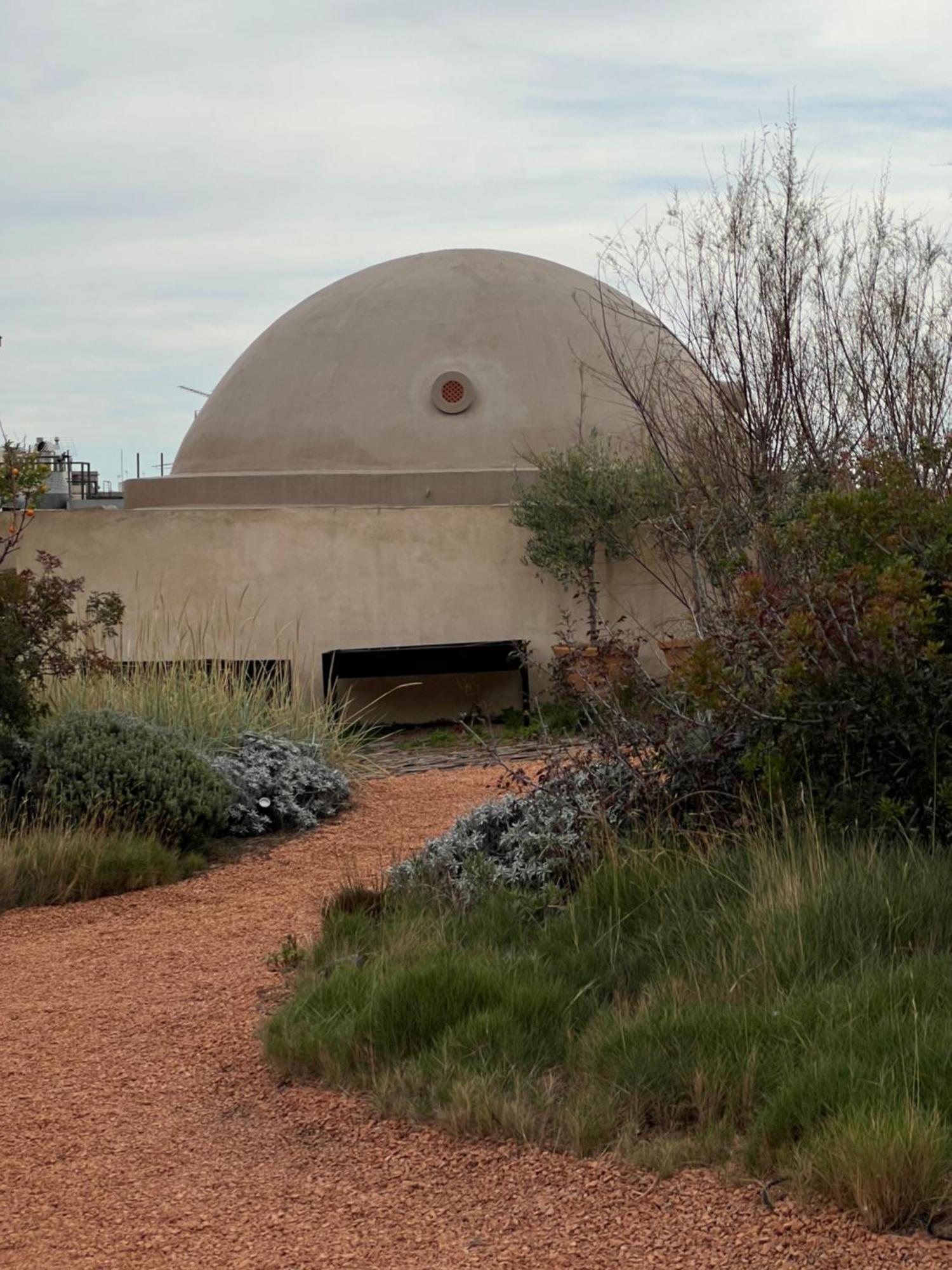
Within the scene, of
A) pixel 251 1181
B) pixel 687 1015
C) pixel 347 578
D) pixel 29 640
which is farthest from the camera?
pixel 347 578

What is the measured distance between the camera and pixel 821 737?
5.82 m

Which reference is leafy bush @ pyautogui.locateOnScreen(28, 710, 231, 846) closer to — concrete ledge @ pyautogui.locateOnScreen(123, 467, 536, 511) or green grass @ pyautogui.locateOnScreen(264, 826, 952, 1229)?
green grass @ pyautogui.locateOnScreen(264, 826, 952, 1229)

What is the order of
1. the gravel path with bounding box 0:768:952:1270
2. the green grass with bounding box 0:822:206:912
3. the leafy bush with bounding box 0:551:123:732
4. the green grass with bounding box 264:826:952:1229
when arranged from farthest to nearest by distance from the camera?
1. the leafy bush with bounding box 0:551:123:732
2. the green grass with bounding box 0:822:206:912
3. the green grass with bounding box 264:826:952:1229
4. the gravel path with bounding box 0:768:952:1270

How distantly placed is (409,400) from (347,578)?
3.03 metres

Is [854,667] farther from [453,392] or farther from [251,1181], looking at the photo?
[453,392]

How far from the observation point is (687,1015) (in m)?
4.21

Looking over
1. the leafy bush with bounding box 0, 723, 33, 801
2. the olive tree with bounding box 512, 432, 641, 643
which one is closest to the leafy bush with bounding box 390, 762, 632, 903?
the leafy bush with bounding box 0, 723, 33, 801

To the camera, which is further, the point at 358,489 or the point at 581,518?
the point at 358,489

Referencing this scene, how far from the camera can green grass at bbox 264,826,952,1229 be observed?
3.57m

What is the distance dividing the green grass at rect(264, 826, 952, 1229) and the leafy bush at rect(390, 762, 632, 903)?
314 millimetres

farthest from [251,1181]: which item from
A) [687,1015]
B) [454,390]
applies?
[454,390]

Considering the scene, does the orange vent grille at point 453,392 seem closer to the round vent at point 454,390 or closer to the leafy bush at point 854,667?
the round vent at point 454,390

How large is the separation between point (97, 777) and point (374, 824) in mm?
1942

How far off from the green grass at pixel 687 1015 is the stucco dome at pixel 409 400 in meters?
13.0
